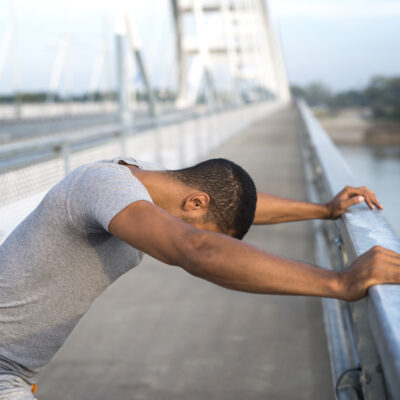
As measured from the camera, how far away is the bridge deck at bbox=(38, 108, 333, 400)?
116 inches

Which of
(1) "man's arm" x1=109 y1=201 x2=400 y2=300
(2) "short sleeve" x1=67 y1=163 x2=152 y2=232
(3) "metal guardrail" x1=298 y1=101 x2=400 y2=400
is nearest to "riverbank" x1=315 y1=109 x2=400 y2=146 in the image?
(3) "metal guardrail" x1=298 y1=101 x2=400 y2=400

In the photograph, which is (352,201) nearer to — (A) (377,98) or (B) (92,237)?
(B) (92,237)

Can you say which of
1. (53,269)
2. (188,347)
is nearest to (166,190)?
(53,269)

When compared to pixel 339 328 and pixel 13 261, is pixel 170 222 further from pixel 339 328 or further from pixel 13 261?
pixel 339 328

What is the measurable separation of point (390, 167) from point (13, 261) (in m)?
17.0

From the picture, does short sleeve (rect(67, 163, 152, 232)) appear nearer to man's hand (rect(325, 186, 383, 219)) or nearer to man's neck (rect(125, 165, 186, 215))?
man's neck (rect(125, 165, 186, 215))

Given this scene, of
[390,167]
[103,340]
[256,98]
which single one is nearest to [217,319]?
[103,340]

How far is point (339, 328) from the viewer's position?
8.45 ft

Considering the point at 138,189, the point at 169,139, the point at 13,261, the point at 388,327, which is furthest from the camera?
the point at 169,139

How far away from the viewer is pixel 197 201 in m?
1.79

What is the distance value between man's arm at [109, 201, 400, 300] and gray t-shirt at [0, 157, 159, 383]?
7.2 inches

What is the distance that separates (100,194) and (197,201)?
327 millimetres

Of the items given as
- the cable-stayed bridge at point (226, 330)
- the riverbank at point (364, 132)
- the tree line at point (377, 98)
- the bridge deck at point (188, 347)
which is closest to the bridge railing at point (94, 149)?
the cable-stayed bridge at point (226, 330)

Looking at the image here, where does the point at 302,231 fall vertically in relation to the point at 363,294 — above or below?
below
